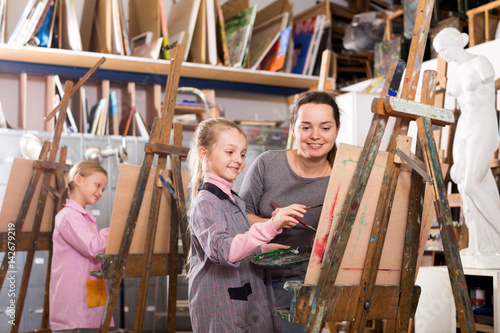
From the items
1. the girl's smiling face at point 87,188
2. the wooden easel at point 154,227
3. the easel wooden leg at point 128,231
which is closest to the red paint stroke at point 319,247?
the wooden easel at point 154,227

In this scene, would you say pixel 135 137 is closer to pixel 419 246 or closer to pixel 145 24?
pixel 145 24

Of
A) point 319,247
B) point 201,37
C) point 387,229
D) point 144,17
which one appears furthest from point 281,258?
point 144,17

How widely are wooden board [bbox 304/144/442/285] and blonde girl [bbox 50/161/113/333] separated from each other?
1.31m

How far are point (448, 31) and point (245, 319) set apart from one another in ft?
5.84

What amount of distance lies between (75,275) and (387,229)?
4.96ft

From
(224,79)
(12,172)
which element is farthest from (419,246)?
(224,79)

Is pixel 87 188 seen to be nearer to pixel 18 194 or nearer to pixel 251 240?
pixel 18 194

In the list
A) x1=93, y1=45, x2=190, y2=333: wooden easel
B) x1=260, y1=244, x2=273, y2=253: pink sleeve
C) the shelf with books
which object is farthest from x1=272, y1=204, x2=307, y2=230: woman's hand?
the shelf with books

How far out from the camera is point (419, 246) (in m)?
1.64

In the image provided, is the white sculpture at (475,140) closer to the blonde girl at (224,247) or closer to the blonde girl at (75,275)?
the blonde girl at (224,247)

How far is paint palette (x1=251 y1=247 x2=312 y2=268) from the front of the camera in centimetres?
152

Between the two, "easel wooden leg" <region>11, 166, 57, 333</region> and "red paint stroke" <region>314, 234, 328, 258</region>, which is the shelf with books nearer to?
"easel wooden leg" <region>11, 166, 57, 333</region>

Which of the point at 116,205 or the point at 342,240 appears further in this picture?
the point at 116,205

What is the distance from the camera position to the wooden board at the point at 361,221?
1427 millimetres
